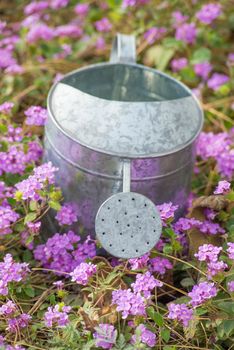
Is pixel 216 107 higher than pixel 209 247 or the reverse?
the reverse

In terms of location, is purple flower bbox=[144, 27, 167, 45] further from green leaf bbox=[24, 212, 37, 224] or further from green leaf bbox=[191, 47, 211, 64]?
green leaf bbox=[24, 212, 37, 224]

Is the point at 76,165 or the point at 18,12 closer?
the point at 76,165

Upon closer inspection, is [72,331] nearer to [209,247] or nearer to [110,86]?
[209,247]

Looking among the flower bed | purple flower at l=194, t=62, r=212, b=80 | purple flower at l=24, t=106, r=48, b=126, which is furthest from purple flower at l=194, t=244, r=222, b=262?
purple flower at l=194, t=62, r=212, b=80

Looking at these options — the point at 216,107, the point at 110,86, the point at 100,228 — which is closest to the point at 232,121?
the point at 216,107

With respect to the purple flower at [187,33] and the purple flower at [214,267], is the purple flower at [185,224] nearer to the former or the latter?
the purple flower at [214,267]

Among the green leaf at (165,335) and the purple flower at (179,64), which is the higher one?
the purple flower at (179,64)

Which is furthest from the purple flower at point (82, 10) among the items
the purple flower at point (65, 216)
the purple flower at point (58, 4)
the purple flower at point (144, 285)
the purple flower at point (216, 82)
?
the purple flower at point (144, 285)

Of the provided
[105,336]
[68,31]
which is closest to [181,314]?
[105,336]
